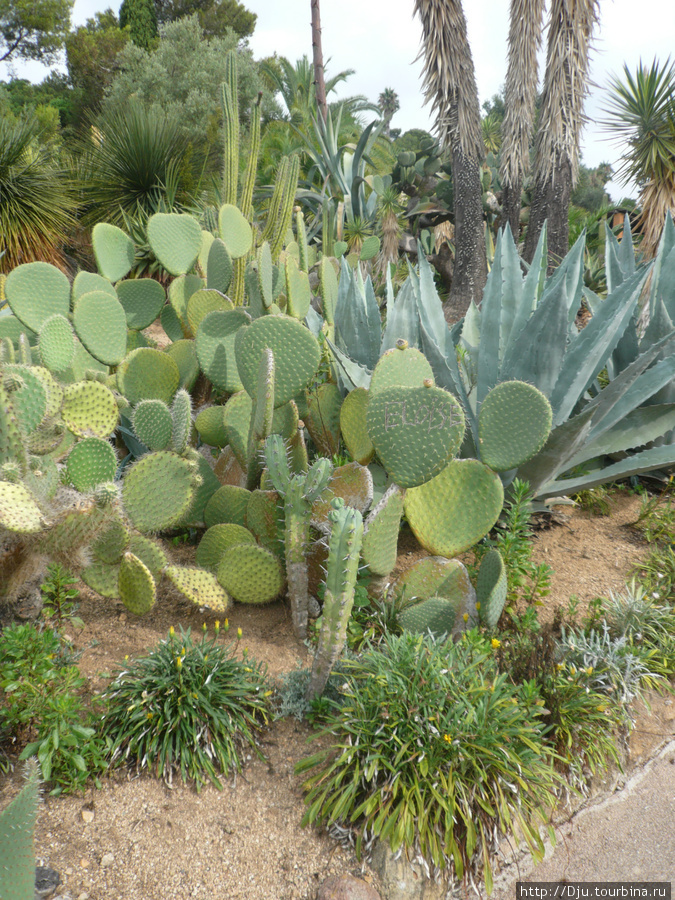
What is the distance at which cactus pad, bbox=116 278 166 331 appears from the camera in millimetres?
4027

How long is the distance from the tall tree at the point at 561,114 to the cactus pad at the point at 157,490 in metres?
7.39

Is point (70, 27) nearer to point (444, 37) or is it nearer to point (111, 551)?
point (444, 37)

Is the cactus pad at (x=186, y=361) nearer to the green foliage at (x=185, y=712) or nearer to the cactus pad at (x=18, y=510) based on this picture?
the cactus pad at (x=18, y=510)

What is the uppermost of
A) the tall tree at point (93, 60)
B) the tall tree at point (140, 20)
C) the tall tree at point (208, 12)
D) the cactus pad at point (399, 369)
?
the tall tree at point (208, 12)

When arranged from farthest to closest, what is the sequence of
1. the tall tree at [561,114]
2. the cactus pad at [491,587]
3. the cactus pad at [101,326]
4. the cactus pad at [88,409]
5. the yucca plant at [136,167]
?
the yucca plant at [136,167]
the tall tree at [561,114]
the cactus pad at [101,326]
the cactus pad at [88,409]
the cactus pad at [491,587]

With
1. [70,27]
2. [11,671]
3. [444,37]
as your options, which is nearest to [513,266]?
[11,671]

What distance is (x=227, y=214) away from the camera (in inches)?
154

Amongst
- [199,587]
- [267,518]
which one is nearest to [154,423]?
[267,518]

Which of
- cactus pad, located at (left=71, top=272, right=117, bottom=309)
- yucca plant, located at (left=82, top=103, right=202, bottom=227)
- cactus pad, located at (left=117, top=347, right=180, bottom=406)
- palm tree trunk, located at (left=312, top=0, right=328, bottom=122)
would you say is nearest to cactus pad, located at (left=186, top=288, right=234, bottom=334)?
cactus pad, located at (left=117, top=347, right=180, bottom=406)

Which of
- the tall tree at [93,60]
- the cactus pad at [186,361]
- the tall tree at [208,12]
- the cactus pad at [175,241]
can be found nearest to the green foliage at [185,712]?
the cactus pad at [186,361]

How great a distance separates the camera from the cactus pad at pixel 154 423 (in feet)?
9.00

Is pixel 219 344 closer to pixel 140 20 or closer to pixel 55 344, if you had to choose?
pixel 55 344

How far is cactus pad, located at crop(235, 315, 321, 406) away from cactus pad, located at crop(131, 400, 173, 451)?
41cm

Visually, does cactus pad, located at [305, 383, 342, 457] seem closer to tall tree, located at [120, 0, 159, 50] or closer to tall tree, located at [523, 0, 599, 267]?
tall tree, located at [523, 0, 599, 267]
